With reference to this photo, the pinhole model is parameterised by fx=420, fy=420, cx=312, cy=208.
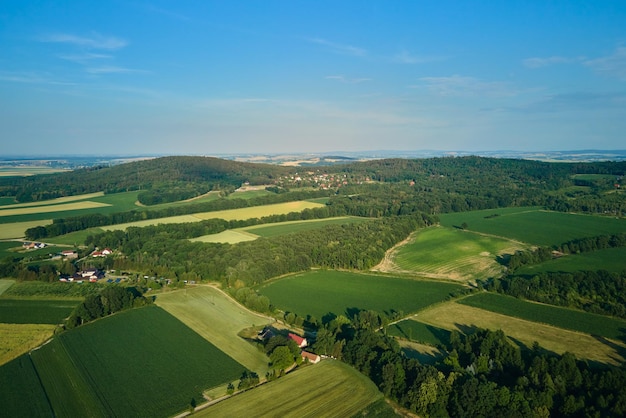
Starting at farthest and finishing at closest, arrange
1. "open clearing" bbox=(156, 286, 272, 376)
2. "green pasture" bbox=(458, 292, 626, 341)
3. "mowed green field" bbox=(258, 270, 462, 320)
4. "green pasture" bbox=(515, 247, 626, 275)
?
"green pasture" bbox=(515, 247, 626, 275) < "mowed green field" bbox=(258, 270, 462, 320) < "green pasture" bbox=(458, 292, 626, 341) < "open clearing" bbox=(156, 286, 272, 376)

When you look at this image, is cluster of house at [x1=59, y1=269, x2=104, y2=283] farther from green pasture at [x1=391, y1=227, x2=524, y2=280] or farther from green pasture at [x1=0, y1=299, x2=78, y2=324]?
green pasture at [x1=391, y1=227, x2=524, y2=280]

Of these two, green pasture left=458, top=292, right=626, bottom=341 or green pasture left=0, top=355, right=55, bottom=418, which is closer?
green pasture left=0, top=355, right=55, bottom=418

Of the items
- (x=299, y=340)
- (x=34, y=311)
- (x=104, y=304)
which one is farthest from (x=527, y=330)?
(x=34, y=311)

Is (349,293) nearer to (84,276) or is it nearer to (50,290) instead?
(84,276)

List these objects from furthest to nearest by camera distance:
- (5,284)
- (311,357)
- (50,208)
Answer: (50,208), (5,284), (311,357)

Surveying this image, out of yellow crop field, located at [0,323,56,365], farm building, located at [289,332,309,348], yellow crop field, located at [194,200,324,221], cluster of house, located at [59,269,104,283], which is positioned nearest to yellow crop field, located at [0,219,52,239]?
cluster of house, located at [59,269,104,283]

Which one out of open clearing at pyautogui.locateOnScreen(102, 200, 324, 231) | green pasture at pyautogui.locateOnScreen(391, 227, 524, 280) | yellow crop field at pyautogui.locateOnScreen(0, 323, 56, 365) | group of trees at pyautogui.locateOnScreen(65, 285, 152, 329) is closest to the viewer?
yellow crop field at pyautogui.locateOnScreen(0, 323, 56, 365)
